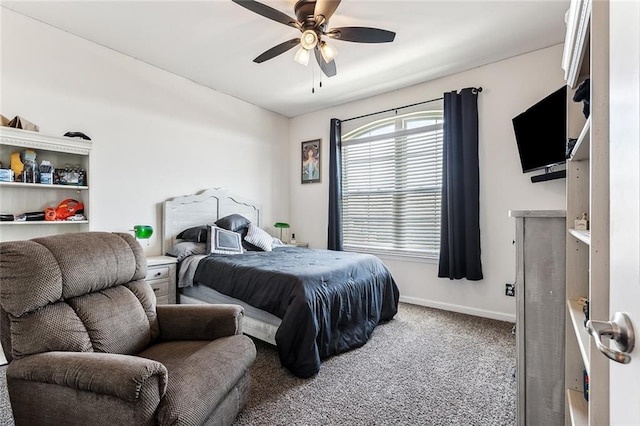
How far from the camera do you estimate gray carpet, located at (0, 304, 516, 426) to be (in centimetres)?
171

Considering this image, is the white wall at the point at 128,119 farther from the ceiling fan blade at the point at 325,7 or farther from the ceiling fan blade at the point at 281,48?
the ceiling fan blade at the point at 325,7

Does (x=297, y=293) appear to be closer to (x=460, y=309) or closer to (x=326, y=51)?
(x=326, y=51)

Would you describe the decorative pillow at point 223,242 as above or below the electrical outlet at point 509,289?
above

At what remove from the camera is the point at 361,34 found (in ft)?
7.49

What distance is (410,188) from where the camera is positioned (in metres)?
3.96

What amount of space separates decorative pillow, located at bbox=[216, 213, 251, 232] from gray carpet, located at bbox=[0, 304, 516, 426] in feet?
5.35

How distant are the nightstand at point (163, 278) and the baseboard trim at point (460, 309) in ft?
9.31

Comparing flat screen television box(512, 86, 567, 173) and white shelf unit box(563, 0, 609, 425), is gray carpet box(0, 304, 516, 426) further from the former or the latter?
flat screen television box(512, 86, 567, 173)

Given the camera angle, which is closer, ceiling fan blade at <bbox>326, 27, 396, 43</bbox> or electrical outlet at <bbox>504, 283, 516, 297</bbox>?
ceiling fan blade at <bbox>326, 27, 396, 43</bbox>

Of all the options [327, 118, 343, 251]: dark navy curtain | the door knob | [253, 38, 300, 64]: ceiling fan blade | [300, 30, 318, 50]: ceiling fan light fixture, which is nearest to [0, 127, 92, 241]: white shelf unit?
[253, 38, 300, 64]: ceiling fan blade

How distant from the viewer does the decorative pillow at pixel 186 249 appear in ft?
10.8

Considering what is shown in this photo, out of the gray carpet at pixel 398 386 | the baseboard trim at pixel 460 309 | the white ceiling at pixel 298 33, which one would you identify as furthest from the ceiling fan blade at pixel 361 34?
the baseboard trim at pixel 460 309

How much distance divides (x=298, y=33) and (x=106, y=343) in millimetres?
2855

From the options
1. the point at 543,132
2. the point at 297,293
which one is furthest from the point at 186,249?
the point at 543,132
